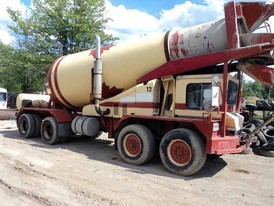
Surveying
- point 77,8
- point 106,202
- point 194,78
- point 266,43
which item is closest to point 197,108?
point 194,78

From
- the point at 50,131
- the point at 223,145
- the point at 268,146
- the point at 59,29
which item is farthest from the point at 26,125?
the point at 59,29

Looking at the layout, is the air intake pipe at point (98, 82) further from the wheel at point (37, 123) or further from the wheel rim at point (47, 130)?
the wheel at point (37, 123)

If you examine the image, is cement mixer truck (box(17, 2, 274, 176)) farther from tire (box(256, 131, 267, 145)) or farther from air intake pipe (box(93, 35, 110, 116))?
tire (box(256, 131, 267, 145))

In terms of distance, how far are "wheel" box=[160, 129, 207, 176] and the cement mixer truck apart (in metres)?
0.02

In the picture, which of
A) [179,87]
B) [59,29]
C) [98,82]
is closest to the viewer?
[179,87]

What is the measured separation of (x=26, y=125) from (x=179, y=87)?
23.6 ft

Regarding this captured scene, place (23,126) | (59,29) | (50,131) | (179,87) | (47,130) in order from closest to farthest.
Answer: (179,87), (50,131), (47,130), (23,126), (59,29)

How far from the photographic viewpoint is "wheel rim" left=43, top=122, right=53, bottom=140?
11194 mm

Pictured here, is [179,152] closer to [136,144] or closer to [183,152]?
[183,152]

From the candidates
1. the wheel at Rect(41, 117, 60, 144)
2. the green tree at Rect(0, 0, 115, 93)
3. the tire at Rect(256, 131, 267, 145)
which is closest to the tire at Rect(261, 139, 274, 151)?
the tire at Rect(256, 131, 267, 145)

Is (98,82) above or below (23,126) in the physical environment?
above

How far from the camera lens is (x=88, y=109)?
10242 millimetres

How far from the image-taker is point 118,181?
664 cm

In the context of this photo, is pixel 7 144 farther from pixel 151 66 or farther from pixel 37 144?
pixel 151 66
